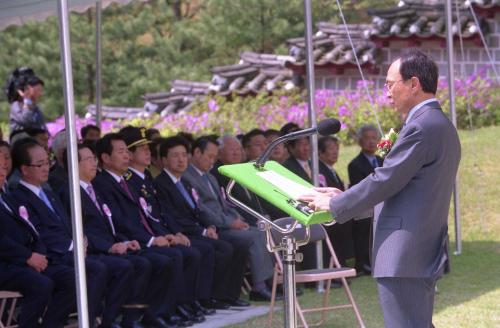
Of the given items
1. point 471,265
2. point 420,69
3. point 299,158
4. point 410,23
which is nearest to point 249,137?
point 299,158

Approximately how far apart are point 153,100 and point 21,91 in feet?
31.8

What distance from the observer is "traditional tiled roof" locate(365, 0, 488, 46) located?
18.3 meters

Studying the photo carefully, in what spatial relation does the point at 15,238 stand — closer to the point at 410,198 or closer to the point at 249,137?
the point at 410,198

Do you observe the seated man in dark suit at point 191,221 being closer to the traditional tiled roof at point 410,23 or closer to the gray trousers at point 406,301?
the gray trousers at point 406,301

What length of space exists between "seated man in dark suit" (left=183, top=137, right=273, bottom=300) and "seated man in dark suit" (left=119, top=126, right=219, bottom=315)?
1.74 feet

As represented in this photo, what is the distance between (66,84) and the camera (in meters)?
6.00

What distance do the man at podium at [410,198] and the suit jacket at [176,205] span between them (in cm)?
391

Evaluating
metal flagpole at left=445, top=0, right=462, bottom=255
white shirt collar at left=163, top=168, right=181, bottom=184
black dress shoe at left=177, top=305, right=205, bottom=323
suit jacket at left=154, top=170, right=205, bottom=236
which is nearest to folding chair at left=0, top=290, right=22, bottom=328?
black dress shoe at left=177, top=305, right=205, bottom=323

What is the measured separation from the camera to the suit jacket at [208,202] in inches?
358

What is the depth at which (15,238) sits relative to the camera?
713 centimetres

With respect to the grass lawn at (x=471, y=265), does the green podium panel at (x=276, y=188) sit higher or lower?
higher

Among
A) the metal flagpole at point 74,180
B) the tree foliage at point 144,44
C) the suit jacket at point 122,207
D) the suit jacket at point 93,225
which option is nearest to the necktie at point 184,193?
the suit jacket at point 122,207

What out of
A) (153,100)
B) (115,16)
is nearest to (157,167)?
(153,100)

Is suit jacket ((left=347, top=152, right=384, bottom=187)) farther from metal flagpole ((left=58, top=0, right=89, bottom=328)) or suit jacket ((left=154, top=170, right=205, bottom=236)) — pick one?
metal flagpole ((left=58, top=0, right=89, bottom=328))
